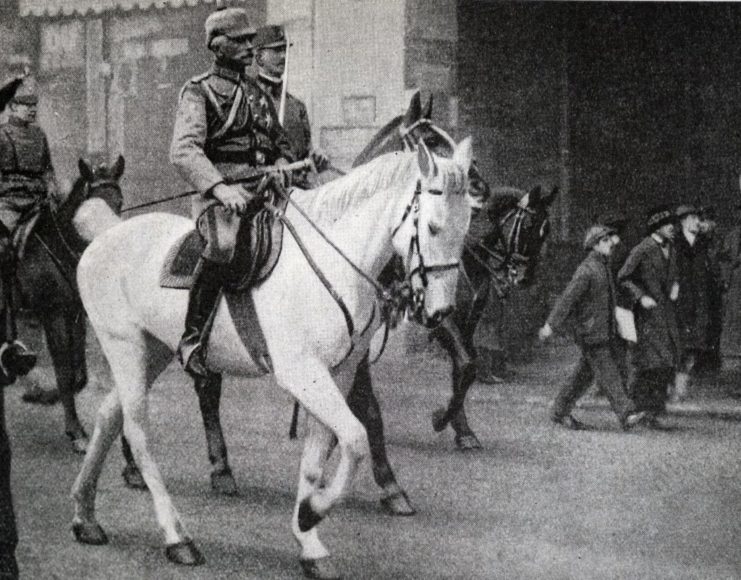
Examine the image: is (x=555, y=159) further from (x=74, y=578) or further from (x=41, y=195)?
(x=74, y=578)

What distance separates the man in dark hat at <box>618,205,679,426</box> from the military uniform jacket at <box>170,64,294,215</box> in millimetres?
2713

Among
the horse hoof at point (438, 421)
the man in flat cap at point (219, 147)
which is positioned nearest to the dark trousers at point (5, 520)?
the man in flat cap at point (219, 147)

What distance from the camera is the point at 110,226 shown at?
5.01m

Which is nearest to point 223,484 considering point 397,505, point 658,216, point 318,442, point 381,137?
point 318,442

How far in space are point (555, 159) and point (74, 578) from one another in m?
3.33

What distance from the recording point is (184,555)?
4.47 m

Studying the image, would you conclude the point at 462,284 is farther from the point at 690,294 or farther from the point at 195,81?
the point at 195,81

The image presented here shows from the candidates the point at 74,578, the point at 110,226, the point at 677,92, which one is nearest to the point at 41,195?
the point at 110,226

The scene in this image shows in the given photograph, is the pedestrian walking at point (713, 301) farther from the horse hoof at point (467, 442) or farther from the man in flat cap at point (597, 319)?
the horse hoof at point (467, 442)

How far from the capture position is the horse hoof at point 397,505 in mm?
4898

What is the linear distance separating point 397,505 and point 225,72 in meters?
2.02

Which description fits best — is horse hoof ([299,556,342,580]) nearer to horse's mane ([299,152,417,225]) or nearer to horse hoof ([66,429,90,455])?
horse hoof ([66,429,90,455])

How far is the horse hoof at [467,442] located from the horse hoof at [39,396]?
6.27 feet

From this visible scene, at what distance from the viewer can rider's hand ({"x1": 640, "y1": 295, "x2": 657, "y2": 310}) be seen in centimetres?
643
